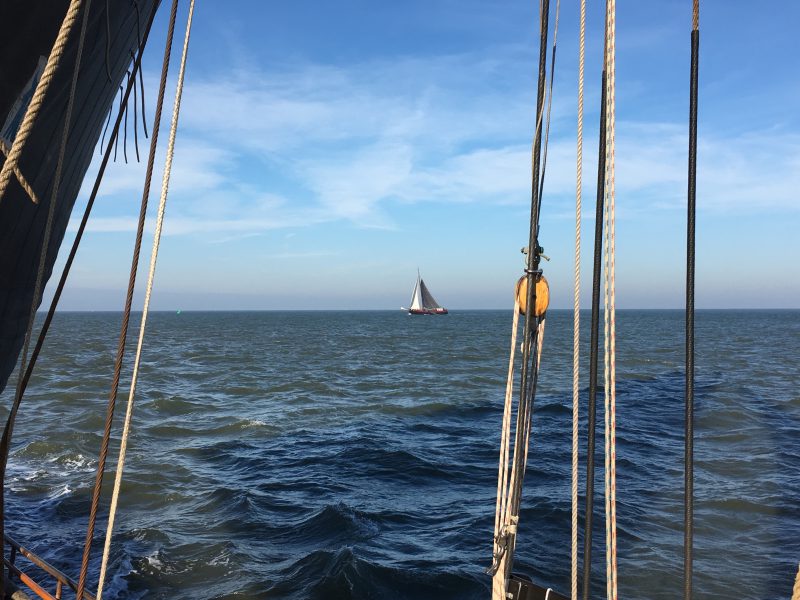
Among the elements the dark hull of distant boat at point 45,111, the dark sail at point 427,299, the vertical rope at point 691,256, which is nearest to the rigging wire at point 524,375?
the vertical rope at point 691,256

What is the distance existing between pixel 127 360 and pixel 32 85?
35.9m

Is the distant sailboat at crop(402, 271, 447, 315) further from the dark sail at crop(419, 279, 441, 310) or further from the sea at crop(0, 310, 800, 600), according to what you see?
the sea at crop(0, 310, 800, 600)

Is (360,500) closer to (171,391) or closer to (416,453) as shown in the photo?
(416,453)

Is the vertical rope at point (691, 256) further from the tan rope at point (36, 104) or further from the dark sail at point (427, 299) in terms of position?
the dark sail at point (427, 299)

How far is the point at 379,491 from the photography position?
13125mm

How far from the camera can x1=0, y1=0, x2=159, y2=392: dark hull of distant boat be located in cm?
409

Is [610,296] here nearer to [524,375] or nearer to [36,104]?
[524,375]

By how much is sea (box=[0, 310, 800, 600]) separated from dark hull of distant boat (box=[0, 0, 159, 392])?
208 inches

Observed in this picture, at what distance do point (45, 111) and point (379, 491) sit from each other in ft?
34.2

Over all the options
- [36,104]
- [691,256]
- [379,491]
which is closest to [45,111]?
[36,104]

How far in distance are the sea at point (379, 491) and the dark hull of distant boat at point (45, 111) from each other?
5.29 metres

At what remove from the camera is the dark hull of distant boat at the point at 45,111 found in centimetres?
409

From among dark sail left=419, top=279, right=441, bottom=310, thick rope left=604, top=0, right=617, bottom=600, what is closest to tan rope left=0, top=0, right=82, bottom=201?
thick rope left=604, top=0, right=617, bottom=600

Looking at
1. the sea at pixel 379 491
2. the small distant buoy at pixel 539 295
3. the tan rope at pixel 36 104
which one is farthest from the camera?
the sea at pixel 379 491
